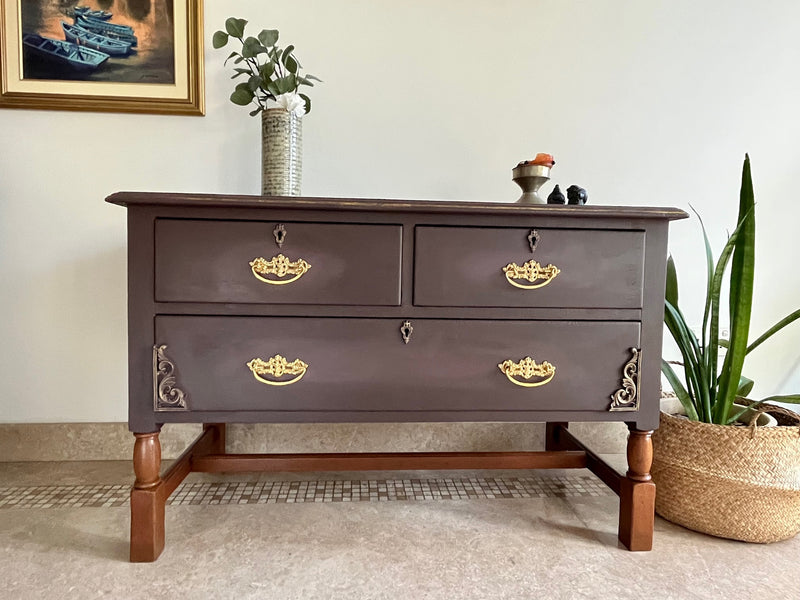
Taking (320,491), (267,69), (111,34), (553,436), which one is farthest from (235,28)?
(553,436)

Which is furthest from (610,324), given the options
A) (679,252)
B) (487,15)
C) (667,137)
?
(487,15)

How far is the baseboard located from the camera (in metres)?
1.59

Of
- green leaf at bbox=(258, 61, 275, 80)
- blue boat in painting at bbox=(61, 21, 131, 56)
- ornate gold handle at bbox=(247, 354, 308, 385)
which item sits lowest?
ornate gold handle at bbox=(247, 354, 308, 385)

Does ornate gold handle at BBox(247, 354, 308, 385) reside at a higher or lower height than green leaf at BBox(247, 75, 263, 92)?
lower

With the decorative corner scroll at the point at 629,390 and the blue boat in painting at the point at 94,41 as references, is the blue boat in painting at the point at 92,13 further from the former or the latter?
the decorative corner scroll at the point at 629,390

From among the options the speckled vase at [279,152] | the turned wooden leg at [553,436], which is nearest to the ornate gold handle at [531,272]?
the speckled vase at [279,152]

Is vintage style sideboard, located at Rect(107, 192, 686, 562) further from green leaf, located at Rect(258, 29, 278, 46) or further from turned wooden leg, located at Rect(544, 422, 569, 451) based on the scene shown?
green leaf, located at Rect(258, 29, 278, 46)

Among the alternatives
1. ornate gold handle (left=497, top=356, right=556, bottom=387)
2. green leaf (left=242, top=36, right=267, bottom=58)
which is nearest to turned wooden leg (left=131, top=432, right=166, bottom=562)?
ornate gold handle (left=497, top=356, right=556, bottom=387)

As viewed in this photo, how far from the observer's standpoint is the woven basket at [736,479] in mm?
1128

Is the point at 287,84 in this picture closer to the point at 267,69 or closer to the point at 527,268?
the point at 267,69

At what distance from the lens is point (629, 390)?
3.60 ft

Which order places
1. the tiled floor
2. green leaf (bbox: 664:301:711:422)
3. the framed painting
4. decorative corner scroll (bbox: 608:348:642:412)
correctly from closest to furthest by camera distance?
the tiled floor
decorative corner scroll (bbox: 608:348:642:412)
green leaf (bbox: 664:301:711:422)
the framed painting

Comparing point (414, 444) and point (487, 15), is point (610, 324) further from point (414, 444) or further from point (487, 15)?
point (487, 15)

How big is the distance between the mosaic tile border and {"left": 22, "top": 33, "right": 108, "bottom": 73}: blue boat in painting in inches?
52.8
